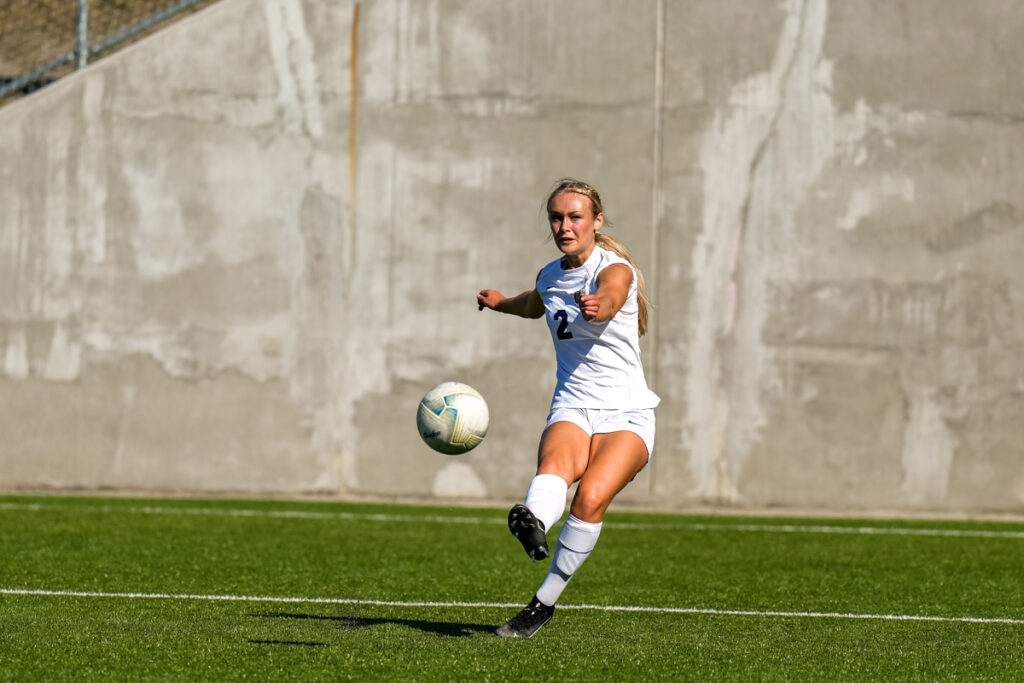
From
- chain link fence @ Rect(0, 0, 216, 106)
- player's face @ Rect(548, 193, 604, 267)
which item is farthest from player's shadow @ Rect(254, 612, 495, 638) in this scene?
chain link fence @ Rect(0, 0, 216, 106)

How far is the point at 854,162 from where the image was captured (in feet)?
41.1

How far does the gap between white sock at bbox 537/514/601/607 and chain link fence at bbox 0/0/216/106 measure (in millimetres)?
10300

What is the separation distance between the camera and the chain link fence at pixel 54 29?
14289mm

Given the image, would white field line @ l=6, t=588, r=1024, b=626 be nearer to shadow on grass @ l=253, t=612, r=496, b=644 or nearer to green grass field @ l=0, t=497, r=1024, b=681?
green grass field @ l=0, t=497, r=1024, b=681

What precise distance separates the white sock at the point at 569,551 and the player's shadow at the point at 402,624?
0.44 m

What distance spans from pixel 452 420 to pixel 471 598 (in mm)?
1611

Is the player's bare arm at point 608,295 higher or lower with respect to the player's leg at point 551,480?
higher

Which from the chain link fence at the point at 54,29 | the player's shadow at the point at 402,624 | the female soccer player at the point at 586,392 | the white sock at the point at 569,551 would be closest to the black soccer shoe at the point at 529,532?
the female soccer player at the point at 586,392

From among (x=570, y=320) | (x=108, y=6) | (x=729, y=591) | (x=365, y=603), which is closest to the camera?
(x=570, y=320)

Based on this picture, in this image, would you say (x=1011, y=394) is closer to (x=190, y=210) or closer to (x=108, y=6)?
(x=190, y=210)

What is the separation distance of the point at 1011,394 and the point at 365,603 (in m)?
8.01

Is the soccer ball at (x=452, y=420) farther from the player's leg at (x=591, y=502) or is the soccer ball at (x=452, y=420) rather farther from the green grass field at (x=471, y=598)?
A: the green grass field at (x=471, y=598)

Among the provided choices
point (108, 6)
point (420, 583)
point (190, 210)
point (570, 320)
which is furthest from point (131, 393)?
point (570, 320)

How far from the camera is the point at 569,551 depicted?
18.3ft
